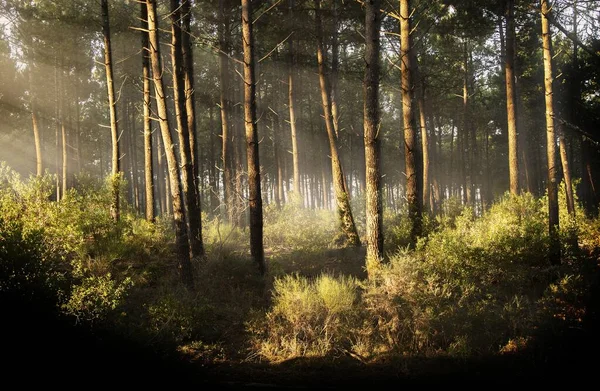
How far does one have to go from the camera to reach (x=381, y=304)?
689 centimetres

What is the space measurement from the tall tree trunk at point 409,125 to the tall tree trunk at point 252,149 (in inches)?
167

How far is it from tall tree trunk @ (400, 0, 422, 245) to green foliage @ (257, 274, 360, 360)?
4.28 metres

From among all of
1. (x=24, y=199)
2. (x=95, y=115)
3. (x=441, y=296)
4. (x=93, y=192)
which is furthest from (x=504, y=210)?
(x=95, y=115)

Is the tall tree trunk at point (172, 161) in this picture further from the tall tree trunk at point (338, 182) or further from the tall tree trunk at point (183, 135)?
the tall tree trunk at point (338, 182)

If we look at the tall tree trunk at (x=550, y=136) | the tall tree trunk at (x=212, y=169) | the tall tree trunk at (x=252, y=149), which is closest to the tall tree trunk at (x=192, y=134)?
the tall tree trunk at (x=252, y=149)

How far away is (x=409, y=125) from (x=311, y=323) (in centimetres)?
655

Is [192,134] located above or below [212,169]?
below

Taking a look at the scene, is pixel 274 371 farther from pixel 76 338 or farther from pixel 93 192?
pixel 93 192

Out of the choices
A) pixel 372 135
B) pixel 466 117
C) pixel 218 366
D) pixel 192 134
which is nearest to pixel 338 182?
pixel 192 134

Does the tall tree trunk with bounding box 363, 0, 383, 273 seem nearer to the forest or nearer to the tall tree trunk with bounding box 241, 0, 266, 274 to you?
the forest

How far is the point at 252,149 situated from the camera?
11.1 m

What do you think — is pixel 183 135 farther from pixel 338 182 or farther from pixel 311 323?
pixel 338 182

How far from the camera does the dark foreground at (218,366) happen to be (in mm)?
5074

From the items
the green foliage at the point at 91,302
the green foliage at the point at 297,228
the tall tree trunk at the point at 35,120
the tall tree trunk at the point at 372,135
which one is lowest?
the green foliage at the point at 91,302
